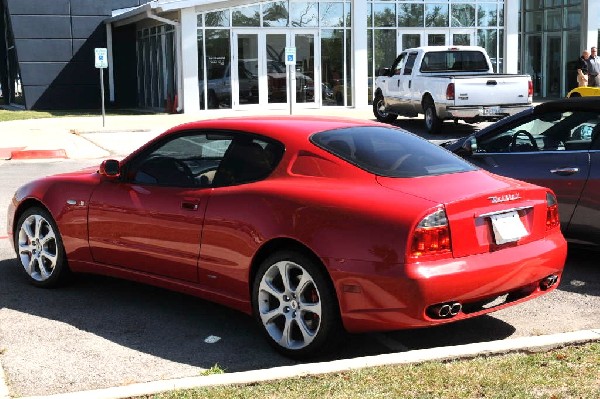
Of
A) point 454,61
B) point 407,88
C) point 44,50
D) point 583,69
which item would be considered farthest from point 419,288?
point 44,50

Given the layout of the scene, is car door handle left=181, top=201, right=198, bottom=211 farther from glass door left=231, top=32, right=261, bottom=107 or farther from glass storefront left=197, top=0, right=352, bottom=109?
glass door left=231, top=32, right=261, bottom=107

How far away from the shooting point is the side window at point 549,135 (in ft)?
23.9

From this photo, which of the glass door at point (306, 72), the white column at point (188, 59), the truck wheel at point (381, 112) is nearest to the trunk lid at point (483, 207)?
the truck wheel at point (381, 112)

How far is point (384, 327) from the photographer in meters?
4.88

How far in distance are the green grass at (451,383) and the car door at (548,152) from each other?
2.67m

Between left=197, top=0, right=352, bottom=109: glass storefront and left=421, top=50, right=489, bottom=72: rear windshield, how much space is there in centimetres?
744

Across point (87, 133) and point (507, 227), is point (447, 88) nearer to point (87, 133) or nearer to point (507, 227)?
point (87, 133)

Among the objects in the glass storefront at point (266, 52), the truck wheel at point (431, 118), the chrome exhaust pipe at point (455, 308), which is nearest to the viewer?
the chrome exhaust pipe at point (455, 308)

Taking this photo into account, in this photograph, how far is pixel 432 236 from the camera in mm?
4836

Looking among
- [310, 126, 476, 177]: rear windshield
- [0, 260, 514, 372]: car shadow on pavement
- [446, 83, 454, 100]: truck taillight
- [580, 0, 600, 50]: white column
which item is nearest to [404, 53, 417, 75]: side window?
[446, 83, 454, 100]: truck taillight

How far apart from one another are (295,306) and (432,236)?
926 mm

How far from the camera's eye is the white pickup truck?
782 inches

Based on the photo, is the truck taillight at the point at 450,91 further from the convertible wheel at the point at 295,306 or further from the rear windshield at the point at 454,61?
the convertible wheel at the point at 295,306

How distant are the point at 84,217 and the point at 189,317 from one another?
1.10m
